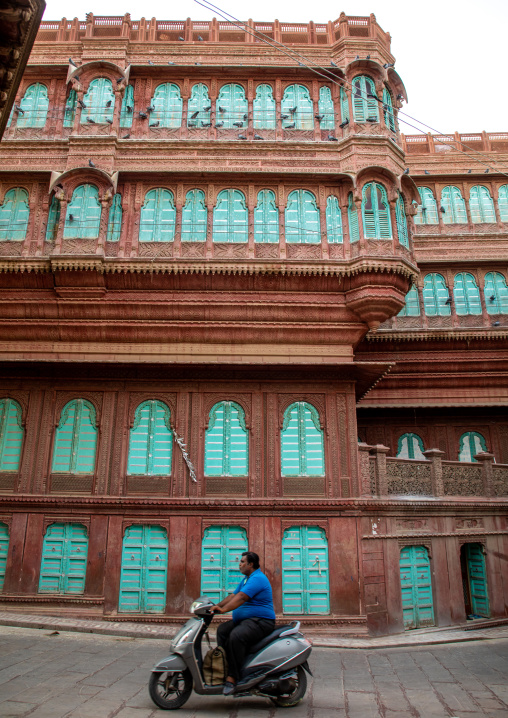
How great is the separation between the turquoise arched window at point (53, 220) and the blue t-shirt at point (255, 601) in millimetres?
10196

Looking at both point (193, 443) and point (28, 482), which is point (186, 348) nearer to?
point (193, 443)

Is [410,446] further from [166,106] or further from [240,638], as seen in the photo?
[240,638]

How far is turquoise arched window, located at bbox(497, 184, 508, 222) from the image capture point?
745 inches

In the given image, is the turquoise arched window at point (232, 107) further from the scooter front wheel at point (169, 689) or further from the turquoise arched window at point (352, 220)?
the scooter front wheel at point (169, 689)

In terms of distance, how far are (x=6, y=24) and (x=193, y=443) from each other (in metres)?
8.43

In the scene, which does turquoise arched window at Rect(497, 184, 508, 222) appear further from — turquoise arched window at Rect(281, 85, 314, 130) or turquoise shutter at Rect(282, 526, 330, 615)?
turquoise shutter at Rect(282, 526, 330, 615)

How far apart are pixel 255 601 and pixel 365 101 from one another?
12.5 m

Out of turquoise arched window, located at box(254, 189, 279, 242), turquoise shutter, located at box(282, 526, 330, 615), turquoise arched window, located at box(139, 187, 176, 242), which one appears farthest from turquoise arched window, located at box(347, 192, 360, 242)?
turquoise shutter, located at box(282, 526, 330, 615)

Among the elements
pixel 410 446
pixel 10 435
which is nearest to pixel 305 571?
pixel 10 435

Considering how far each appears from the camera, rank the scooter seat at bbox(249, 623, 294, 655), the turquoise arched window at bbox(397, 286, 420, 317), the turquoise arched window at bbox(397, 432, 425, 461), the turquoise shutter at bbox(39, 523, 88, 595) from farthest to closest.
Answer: the turquoise arched window at bbox(397, 432, 425, 461)
the turquoise arched window at bbox(397, 286, 420, 317)
the turquoise shutter at bbox(39, 523, 88, 595)
the scooter seat at bbox(249, 623, 294, 655)

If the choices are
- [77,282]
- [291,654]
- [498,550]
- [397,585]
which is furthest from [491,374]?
[291,654]

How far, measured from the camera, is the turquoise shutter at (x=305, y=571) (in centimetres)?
1133

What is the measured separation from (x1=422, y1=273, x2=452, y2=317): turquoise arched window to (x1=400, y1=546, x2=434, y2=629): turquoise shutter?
818 cm

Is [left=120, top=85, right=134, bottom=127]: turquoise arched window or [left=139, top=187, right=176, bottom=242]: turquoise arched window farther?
[left=120, top=85, right=134, bottom=127]: turquoise arched window
